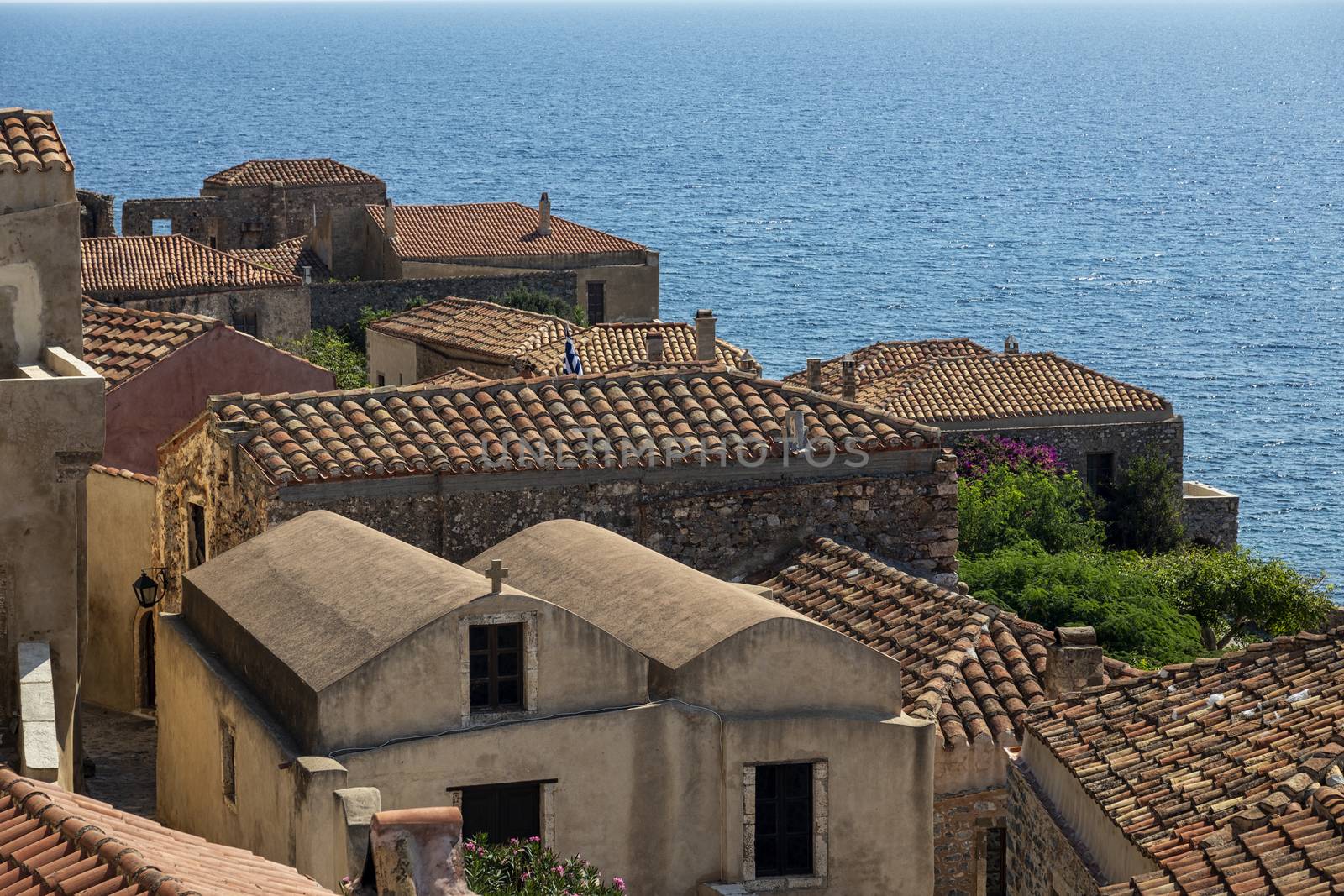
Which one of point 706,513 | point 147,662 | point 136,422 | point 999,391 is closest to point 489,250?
point 999,391

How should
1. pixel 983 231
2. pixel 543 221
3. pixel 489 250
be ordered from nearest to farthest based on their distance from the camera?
pixel 489 250 → pixel 543 221 → pixel 983 231

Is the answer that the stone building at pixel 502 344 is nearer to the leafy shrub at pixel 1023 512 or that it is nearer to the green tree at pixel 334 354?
the green tree at pixel 334 354

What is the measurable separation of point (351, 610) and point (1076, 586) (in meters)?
15.1

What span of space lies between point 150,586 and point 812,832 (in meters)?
7.26

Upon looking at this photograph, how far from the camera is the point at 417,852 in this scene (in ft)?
32.0

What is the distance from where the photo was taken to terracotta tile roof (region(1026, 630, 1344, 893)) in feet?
40.5

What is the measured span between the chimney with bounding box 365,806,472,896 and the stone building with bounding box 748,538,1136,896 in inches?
268

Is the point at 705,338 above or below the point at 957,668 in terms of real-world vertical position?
above

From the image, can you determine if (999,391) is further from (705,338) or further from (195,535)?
(195,535)

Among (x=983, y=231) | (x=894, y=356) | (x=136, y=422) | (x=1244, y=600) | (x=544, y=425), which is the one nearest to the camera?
(x=544, y=425)

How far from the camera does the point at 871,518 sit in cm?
2070

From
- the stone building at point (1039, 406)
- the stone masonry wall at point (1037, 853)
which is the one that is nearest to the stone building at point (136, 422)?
the stone masonry wall at point (1037, 853)

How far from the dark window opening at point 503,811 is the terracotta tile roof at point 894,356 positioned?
33.3 meters

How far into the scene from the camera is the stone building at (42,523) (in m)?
14.5
